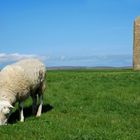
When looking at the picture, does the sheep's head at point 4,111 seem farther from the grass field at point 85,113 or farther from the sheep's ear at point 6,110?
the grass field at point 85,113

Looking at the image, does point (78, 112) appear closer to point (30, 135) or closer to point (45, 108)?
point (45, 108)

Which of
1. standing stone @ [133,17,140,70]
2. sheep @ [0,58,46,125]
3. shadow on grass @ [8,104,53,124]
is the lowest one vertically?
shadow on grass @ [8,104,53,124]

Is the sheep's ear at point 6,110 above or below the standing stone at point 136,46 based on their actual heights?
below

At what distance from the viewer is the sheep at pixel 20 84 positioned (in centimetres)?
1476

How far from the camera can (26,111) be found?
18141 mm

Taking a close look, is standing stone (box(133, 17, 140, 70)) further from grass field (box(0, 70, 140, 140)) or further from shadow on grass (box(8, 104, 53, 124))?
shadow on grass (box(8, 104, 53, 124))

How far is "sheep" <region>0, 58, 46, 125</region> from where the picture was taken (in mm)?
14765

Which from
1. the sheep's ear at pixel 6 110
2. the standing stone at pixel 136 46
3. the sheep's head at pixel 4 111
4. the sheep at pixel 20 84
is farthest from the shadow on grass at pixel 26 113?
the standing stone at pixel 136 46

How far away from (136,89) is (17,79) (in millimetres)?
8553

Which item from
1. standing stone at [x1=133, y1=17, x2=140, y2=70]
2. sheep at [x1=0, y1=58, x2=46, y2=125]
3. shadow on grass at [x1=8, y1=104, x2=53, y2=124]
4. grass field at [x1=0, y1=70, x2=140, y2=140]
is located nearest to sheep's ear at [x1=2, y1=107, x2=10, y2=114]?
sheep at [x1=0, y1=58, x2=46, y2=125]

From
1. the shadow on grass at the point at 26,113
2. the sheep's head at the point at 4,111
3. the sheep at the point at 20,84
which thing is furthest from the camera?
the shadow on grass at the point at 26,113

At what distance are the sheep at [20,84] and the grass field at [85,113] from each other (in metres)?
→ 0.52

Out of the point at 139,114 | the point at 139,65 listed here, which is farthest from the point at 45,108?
the point at 139,65

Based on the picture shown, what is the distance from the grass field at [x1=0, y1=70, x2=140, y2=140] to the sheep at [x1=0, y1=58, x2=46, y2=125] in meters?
0.52
